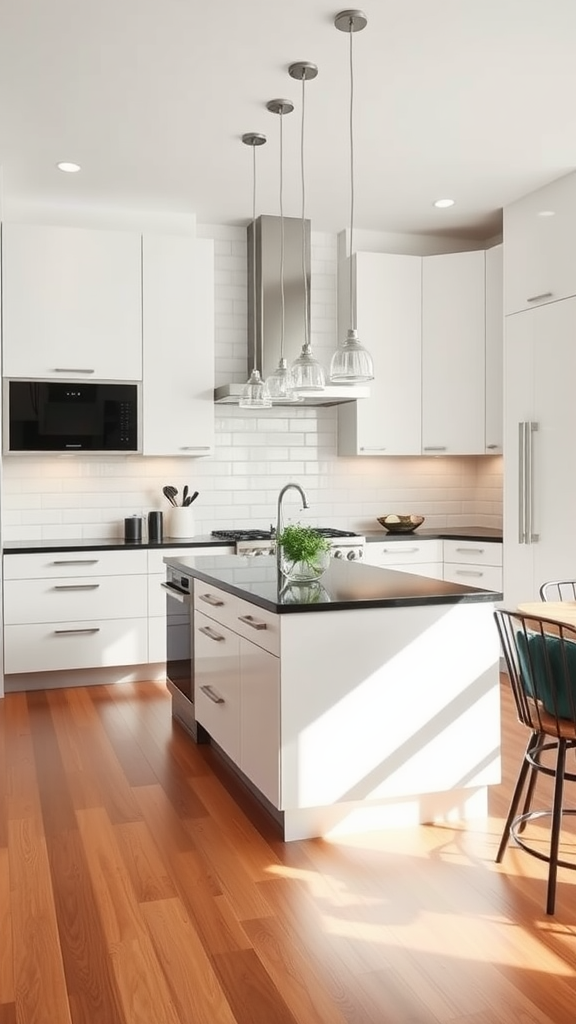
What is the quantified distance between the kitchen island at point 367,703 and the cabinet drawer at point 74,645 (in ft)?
7.02

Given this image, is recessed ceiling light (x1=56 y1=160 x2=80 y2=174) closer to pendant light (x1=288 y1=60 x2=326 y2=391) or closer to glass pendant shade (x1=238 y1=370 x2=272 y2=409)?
pendant light (x1=288 y1=60 x2=326 y2=391)

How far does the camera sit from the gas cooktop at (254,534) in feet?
18.3

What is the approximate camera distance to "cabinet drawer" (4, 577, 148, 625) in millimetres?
5172

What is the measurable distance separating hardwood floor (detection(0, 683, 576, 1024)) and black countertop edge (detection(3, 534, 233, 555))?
1.75 metres

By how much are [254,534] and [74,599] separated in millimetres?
1216

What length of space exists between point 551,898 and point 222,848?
1080 millimetres

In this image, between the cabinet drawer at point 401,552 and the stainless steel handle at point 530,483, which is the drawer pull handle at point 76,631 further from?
the stainless steel handle at point 530,483

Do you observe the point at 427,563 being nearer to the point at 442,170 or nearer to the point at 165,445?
the point at 165,445

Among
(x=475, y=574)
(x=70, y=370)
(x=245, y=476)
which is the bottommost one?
(x=475, y=574)

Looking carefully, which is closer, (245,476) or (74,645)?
(74,645)

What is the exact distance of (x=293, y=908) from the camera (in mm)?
2570

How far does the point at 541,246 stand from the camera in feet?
17.2

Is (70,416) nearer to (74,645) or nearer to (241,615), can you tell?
(74,645)

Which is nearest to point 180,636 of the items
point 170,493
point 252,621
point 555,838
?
point 252,621
